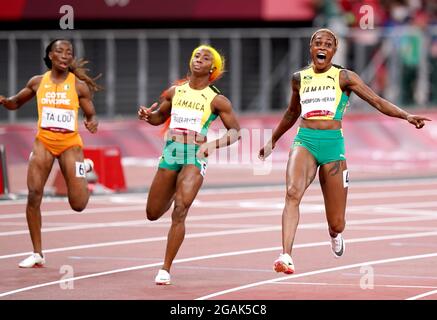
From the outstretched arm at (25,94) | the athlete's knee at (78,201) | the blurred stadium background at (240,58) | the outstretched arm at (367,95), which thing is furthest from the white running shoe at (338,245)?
the blurred stadium background at (240,58)

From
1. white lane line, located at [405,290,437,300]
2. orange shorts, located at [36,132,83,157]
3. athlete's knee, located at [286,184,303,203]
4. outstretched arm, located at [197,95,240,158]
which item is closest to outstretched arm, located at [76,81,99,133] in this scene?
orange shorts, located at [36,132,83,157]

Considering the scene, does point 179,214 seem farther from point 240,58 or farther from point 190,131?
point 240,58

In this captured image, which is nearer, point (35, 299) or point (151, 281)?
point (35, 299)

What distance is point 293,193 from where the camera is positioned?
44.6 ft

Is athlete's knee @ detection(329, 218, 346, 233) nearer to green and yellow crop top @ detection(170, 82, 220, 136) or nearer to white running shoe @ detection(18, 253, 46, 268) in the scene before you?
green and yellow crop top @ detection(170, 82, 220, 136)

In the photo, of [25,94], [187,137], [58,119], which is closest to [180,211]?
[187,137]

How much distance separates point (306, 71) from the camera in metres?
14.1

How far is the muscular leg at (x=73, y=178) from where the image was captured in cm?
1495

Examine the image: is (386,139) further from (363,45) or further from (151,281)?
(151,281)

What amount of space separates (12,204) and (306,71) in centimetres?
865

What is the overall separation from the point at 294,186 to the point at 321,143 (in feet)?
→ 1.89

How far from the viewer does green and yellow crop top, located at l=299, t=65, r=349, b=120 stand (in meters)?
13.9
